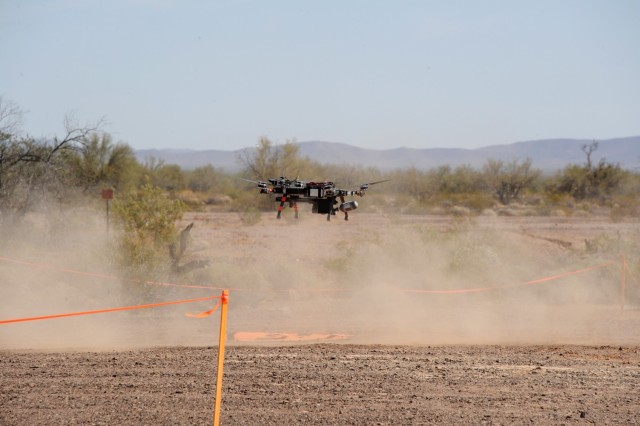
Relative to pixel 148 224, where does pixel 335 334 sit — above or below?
below

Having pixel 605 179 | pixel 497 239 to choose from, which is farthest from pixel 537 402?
pixel 605 179

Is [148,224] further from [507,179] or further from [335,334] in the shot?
[507,179]

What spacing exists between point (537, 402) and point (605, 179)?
54.3m

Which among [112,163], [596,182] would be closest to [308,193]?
[112,163]

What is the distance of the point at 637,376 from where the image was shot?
11.6 m

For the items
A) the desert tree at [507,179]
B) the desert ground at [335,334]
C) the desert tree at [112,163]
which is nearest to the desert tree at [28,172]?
the desert ground at [335,334]

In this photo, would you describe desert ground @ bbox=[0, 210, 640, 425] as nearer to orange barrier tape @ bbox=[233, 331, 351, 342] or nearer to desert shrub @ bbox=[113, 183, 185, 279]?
orange barrier tape @ bbox=[233, 331, 351, 342]

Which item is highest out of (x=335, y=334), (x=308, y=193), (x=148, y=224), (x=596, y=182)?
(x=596, y=182)

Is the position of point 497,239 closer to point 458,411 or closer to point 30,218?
point 30,218

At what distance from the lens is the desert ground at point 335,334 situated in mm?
9875

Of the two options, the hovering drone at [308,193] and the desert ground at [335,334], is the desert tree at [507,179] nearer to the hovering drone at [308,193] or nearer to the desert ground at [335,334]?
the desert ground at [335,334]

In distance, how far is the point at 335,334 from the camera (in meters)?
16.4

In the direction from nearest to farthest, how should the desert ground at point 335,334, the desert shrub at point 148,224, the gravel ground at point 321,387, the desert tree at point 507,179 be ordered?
the gravel ground at point 321,387
the desert ground at point 335,334
the desert shrub at point 148,224
the desert tree at point 507,179

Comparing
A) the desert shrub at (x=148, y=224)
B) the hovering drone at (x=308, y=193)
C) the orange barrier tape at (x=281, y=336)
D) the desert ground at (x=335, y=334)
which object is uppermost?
the hovering drone at (x=308, y=193)
